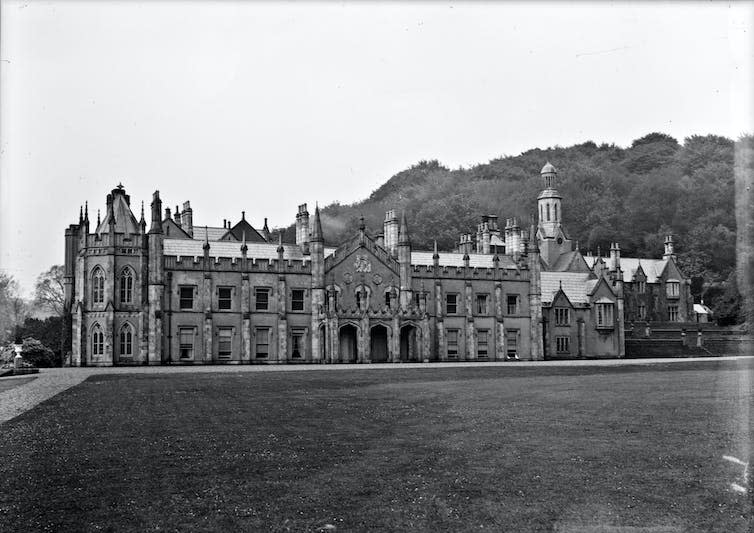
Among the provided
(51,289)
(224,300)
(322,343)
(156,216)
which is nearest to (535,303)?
(322,343)

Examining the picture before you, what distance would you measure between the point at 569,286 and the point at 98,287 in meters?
39.8

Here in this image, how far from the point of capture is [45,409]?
22.8 metres

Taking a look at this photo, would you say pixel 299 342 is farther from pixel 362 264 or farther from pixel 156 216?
pixel 156 216

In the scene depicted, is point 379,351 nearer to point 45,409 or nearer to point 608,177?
point 45,409

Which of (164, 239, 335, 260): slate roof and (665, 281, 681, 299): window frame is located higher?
(164, 239, 335, 260): slate roof

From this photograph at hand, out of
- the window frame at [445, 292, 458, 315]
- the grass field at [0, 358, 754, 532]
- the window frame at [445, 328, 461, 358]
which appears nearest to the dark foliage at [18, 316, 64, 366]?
the window frame at [445, 328, 461, 358]

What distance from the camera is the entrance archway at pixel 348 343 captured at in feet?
196

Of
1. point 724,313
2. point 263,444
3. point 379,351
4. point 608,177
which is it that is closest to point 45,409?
point 263,444

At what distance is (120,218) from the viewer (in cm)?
5600

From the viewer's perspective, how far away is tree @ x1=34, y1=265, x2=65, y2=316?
9606cm

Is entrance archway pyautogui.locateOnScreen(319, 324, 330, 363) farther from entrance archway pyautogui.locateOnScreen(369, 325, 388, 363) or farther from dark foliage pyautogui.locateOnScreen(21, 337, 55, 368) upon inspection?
dark foliage pyautogui.locateOnScreen(21, 337, 55, 368)

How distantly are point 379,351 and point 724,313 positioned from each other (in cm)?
4135

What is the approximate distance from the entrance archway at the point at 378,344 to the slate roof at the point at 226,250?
7.14 m

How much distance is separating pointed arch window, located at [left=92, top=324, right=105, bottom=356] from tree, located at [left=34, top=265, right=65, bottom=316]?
44837 mm
